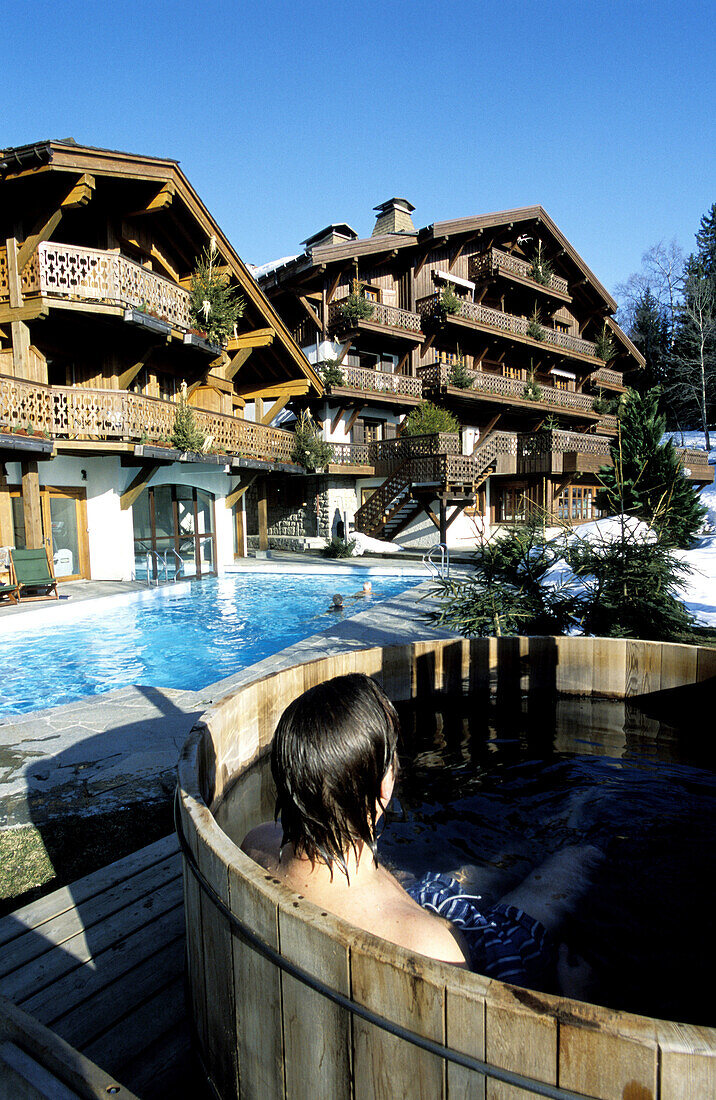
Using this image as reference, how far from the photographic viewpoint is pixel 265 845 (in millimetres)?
2061

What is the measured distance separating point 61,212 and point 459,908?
14921 mm

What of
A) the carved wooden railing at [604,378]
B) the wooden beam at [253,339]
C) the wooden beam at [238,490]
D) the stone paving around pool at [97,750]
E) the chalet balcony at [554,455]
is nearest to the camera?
the stone paving around pool at [97,750]

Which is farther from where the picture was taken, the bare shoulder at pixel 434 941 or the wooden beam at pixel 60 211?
the wooden beam at pixel 60 211

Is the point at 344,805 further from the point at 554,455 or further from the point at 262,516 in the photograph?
the point at 554,455

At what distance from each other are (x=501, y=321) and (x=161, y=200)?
1800 cm

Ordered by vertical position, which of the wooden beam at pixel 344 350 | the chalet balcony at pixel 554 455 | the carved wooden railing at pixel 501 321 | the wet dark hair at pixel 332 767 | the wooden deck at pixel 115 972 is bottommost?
the wooden deck at pixel 115 972

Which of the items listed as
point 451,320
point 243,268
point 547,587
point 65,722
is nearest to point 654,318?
point 451,320

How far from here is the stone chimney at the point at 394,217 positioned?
92.5 feet

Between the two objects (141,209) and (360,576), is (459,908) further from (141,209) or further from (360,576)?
(141,209)

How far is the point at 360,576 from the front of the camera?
1694cm

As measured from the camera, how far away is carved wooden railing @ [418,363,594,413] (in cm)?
2558

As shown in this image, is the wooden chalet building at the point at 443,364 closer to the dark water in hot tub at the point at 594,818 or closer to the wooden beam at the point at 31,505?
the wooden beam at the point at 31,505

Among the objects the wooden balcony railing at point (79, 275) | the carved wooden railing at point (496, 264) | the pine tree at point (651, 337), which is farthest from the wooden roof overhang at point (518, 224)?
the wooden balcony railing at point (79, 275)

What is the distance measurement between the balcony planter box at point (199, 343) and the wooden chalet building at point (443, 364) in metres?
6.58
